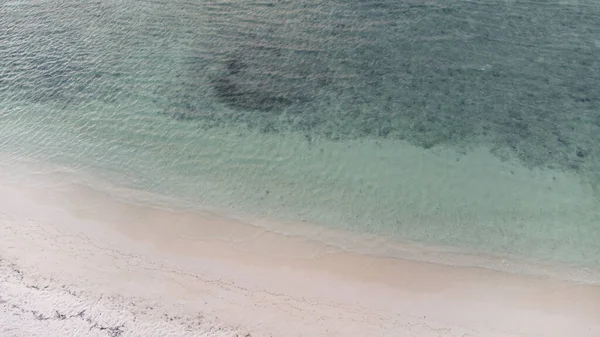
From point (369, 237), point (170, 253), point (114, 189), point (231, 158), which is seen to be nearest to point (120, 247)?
point (170, 253)

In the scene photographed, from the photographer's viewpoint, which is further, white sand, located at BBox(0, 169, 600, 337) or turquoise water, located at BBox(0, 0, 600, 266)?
turquoise water, located at BBox(0, 0, 600, 266)

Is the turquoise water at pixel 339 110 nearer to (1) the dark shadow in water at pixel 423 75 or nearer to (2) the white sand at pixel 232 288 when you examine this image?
(1) the dark shadow in water at pixel 423 75

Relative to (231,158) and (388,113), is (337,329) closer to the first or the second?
(231,158)

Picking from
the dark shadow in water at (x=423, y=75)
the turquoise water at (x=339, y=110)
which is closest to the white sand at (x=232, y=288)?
the turquoise water at (x=339, y=110)

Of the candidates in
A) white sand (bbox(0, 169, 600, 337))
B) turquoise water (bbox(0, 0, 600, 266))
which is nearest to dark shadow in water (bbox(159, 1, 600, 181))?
turquoise water (bbox(0, 0, 600, 266))

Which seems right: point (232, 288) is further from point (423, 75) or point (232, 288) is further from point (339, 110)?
point (423, 75)

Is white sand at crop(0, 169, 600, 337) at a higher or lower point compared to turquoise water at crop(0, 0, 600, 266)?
lower

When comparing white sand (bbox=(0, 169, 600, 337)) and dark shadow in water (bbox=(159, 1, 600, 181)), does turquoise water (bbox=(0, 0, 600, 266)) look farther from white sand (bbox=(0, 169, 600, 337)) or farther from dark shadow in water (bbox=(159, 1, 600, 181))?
white sand (bbox=(0, 169, 600, 337))

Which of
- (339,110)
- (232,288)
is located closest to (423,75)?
(339,110)
